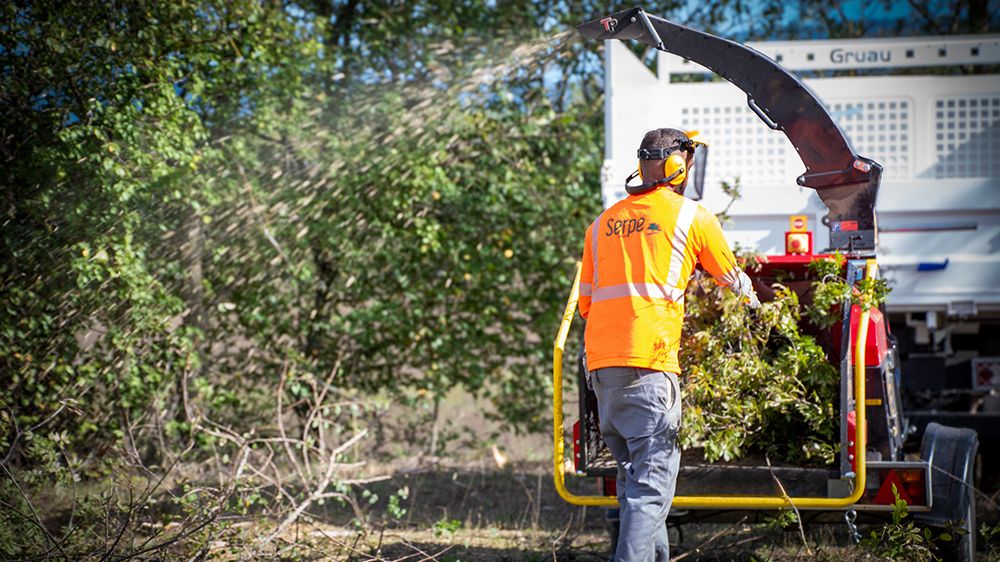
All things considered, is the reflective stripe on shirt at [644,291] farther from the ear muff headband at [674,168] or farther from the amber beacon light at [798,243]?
the amber beacon light at [798,243]

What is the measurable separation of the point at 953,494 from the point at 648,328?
1.69m

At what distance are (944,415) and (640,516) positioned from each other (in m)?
3.59

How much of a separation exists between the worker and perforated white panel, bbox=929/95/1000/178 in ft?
10.8

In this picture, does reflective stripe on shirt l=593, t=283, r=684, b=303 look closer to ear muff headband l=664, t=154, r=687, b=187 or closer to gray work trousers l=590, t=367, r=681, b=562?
gray work trousers l=590, t=367, r=681, b=562

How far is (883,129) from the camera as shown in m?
6.84

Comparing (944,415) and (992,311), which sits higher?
(992,311)

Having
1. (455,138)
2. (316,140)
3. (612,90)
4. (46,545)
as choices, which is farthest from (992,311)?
(46,545)

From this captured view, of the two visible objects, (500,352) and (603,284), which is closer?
(603,284)

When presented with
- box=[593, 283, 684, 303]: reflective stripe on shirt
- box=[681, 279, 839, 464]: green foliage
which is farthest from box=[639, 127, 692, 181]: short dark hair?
box=[681, 279, 839, 464]: green foliage

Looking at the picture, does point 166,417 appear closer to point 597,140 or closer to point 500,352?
point 500,352


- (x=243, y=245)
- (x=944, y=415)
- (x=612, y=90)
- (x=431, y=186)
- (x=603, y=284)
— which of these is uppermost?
(x=612, y=90)

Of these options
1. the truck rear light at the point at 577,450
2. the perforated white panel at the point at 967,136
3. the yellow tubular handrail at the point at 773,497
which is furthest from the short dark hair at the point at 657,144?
the perforated white panel at the point at 967,136

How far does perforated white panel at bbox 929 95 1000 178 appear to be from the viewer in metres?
6.67

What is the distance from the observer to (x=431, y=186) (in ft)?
25.9
